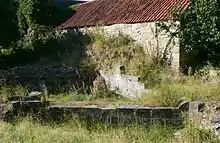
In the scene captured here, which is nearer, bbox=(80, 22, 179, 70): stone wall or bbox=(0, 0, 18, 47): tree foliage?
bbox=(80, 22, 179, 70): stone wall

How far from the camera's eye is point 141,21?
62.0 ft

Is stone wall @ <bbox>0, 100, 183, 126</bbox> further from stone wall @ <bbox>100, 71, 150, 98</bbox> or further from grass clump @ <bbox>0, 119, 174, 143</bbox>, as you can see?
stone wall @ <bbox>100, 71, 150, 98</bbox>

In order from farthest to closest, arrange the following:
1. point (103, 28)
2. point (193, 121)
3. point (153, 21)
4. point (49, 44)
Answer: point (49, 44)
point (103, 28)
point (153, 21)
point (193, 121)

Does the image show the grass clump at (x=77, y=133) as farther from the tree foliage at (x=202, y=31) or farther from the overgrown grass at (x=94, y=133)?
the tree foliage at (x=202, y=31)

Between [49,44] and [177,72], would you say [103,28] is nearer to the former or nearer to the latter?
[49,44]

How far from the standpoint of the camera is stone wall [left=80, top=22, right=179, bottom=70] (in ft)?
56.7

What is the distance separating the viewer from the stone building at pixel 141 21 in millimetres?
17562

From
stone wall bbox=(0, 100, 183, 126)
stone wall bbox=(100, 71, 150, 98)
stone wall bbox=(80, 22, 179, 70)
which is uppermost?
stone wall bbox=(80, 22, 179, 70)

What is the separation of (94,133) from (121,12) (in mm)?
13705

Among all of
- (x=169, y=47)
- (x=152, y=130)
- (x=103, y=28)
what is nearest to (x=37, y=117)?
(x=152, y=130)

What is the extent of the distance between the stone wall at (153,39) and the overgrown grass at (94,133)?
28.4ft

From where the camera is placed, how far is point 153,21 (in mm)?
18203

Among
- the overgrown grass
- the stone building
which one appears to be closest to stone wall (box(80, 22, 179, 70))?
the stone building

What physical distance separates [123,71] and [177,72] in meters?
2.10
